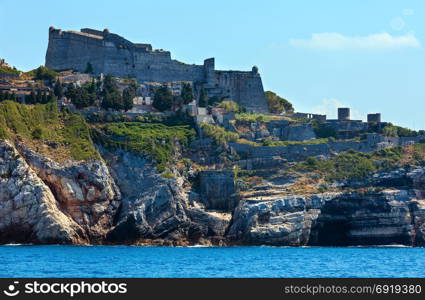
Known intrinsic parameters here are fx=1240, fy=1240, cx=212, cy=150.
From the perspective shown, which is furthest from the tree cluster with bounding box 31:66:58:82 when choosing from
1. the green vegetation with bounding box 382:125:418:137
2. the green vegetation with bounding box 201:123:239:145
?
the green vegetation with bounding box 382:125:418:137

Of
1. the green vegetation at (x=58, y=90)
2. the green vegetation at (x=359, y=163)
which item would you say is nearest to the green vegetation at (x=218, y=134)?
the green vegetation at (x=359, y=163)

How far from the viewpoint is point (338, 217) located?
10244cm

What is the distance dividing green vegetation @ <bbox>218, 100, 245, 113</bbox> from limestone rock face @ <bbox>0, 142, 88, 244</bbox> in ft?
98.2

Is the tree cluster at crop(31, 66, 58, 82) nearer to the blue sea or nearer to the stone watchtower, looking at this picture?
the blue sea

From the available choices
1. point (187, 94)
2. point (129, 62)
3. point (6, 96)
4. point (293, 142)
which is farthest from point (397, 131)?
point (6, 96)

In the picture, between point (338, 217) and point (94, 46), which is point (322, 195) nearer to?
point (338, 217)

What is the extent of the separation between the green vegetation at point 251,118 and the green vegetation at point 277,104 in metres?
6.58

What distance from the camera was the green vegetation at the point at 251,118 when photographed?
4694 inches

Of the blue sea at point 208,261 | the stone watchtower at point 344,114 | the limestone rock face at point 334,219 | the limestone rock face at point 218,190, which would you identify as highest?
the stone watchtower at point 344,114

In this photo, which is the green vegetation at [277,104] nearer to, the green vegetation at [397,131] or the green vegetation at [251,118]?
the green vegetation at [251,118]

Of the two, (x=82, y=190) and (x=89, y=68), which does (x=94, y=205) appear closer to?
(x=82, y=190)

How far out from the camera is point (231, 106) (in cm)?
12281

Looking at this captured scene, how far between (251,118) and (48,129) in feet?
78.9

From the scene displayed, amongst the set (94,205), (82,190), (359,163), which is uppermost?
(359,163)
